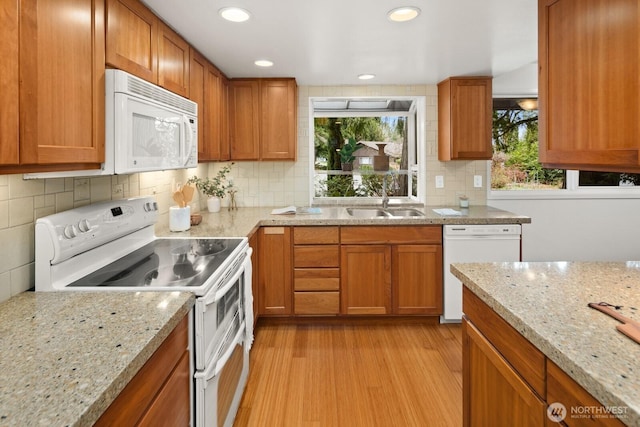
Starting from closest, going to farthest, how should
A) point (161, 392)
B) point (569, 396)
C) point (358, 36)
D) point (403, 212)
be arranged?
point (569, 396), point (161, 392), point (358, 36), point (403, 212)

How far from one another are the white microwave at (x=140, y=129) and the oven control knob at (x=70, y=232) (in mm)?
235

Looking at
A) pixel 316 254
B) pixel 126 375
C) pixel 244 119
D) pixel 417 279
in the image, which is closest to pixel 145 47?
pixel 126 375

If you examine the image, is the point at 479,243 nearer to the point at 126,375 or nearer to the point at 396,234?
the point at 396,234

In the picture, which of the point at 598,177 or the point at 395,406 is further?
the point at 598,177

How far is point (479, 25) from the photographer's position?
7.59ft

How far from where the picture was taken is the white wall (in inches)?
156

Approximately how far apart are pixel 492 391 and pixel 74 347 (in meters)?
1.24

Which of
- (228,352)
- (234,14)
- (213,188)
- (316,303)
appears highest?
(234,14)

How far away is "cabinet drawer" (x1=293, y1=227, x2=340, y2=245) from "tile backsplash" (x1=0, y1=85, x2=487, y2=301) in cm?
78

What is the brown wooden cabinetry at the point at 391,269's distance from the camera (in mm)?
3176

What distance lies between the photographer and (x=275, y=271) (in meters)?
3.21

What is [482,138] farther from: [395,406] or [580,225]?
[395,406]

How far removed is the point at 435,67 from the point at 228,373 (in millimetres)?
2719

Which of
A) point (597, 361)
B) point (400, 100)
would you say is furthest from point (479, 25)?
point (597, 361)
